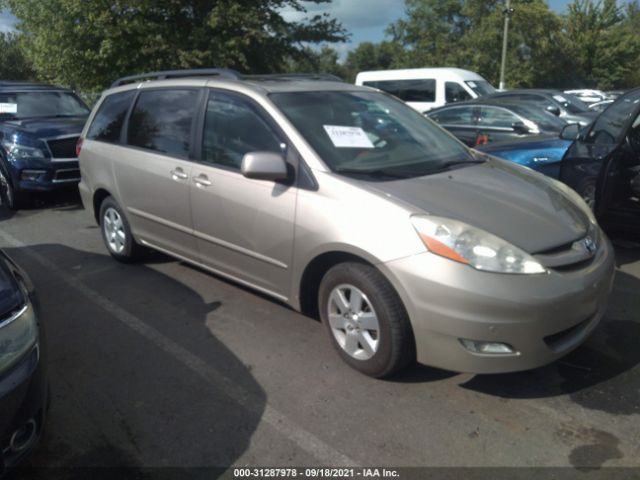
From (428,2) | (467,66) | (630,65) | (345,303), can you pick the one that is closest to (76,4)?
(345,303)

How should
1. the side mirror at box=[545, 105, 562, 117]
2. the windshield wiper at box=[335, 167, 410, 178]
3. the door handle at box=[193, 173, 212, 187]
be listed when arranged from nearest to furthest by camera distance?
the windshield wiper at box=[335, 167, 410, 178]
the door handle at box=[193, 173, 212, 187]
the side mirror at box=[545, 105, 562, 117]

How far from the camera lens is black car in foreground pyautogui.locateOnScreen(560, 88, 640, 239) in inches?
186

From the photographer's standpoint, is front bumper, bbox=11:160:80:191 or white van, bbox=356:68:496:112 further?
white van, bbox=356:68:496:112

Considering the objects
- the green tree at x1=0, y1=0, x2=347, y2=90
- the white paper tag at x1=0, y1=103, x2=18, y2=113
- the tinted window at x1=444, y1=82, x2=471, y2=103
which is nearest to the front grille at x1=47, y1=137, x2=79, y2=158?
the white paper tag at x1=0, y1=103, x2=18, y2=113

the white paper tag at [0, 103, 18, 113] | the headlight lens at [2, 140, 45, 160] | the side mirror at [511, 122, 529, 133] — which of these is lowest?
the headlight lens at [2, 140, 45, 160]

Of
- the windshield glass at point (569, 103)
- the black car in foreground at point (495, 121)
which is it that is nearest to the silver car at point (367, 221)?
the black car in foreground at point (495, 121)

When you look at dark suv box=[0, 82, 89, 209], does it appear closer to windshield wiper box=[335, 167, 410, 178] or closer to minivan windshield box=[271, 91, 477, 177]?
minivan windshield box=[271, 91, 477, 177]

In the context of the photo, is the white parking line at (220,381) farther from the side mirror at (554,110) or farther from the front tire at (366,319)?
the side mirror at (554,110)

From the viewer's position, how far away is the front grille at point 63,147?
7.63 m

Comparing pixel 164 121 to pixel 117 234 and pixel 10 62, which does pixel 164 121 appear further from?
pixel 10 62

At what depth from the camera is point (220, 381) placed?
3291 millimetres

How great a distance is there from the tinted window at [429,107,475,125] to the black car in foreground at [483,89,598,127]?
2.75ft

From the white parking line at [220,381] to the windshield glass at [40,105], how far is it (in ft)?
14.8

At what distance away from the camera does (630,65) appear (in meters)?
45.3
